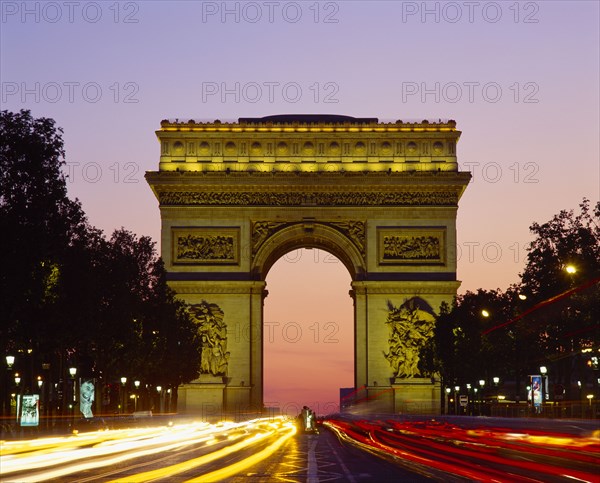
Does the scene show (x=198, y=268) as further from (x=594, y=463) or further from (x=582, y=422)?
(x=594, y=463)

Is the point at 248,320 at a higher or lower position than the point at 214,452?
higher

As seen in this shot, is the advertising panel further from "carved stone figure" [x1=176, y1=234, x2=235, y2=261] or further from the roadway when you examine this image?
"carved stone figure" [x1=176, y1=234, x2=235, y2=261]

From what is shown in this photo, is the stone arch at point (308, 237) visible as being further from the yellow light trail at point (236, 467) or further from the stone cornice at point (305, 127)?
the yellow light trail at point (236, 467)

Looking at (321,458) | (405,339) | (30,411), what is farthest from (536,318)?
(321,458)

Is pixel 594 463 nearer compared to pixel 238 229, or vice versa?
pixel 594 463

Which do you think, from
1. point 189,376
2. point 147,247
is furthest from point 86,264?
point 189,376

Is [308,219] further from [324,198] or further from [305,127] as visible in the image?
[305,127]

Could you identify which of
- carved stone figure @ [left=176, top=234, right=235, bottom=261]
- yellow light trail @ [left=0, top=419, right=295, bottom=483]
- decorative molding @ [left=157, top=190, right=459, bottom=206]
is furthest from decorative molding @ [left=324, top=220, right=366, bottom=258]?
yellow light trail @ [left=0, top=419, right=295, bottom=483]
